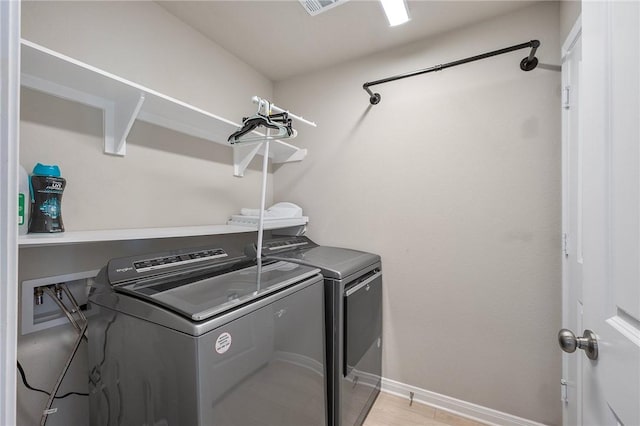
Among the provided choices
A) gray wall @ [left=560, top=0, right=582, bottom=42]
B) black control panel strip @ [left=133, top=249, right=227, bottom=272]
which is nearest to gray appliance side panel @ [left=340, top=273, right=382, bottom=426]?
black control panel strip @ [left=133, top=249, right=227, bottom=272]

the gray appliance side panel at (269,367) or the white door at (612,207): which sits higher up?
the white door at (612,207)

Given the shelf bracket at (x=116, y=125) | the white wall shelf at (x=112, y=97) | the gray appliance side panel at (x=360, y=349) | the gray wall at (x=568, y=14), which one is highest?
the gray wall at (x=568, y=14)

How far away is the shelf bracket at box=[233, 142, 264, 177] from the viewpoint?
2053 mm

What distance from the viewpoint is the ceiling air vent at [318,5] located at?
149 centimetres

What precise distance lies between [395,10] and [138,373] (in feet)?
6.70

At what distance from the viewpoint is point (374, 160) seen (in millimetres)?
2014

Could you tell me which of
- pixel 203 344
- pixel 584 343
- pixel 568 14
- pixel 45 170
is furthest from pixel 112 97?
pixel 568 14

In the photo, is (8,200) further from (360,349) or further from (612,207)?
Result: (360,349)

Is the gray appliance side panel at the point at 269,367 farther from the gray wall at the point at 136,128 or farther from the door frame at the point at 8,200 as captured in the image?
the gray wall at the point at 136,128

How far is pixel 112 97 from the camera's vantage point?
1269mm

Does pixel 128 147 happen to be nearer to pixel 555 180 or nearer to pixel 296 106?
pixel 296 106

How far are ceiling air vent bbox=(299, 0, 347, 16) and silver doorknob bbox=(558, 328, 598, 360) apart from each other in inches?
70.7

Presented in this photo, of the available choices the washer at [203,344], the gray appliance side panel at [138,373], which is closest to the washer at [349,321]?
the washer at [203,344]

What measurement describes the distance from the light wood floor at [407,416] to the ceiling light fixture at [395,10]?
245 centimetres
